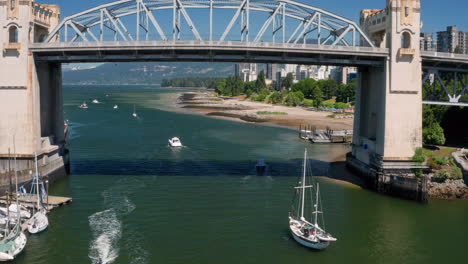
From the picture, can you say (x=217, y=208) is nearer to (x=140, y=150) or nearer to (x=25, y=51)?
(x=25, y=51)

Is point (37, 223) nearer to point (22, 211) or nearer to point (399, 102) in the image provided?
point (22, 211)

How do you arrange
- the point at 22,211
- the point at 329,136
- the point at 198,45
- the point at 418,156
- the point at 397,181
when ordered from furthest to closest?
A: the point at 329,136 → the point at 198,45 → the point at 418,156 → the point at 397,181 → the point at 22,211

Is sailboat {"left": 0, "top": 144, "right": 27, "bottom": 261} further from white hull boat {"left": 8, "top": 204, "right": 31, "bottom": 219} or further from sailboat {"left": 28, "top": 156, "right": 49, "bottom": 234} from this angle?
white hull boat {"left": 8, "top": 204, "right": 31, "bottom": 219}

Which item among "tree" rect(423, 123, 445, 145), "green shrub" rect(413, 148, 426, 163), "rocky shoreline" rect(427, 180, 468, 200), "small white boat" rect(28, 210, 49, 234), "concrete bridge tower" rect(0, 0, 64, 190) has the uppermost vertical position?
"concrete bridge tower" rect(0, 0, 64, 190)

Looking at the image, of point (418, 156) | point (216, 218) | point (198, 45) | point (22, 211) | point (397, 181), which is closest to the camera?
point (22, 211)

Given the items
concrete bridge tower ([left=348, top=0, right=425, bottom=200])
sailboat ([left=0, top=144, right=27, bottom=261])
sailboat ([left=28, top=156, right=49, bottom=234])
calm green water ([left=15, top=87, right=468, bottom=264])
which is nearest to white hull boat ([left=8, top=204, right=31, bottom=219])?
sailboat ([left=28, top=156, right=49, bottom=234])

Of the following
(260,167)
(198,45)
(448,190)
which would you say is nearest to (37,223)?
(198,45)
